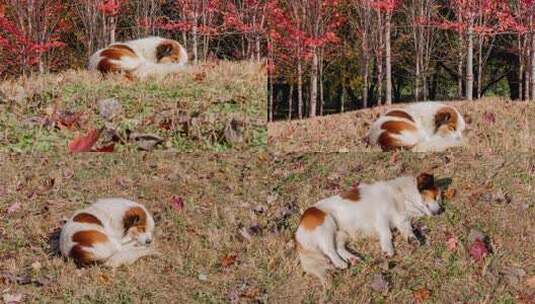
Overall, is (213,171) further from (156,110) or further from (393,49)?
(393,49)

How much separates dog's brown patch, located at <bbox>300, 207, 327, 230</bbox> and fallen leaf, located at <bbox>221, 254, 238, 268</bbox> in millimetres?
697

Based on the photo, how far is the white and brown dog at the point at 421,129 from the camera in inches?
314

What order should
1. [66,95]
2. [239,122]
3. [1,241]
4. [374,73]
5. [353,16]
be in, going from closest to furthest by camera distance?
[1,241] < [239,122] < [66,95] < [353,16] < [374,73]

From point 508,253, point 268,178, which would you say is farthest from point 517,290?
point 268,178

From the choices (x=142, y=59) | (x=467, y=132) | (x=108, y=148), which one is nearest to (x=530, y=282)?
(x=467, y=132)

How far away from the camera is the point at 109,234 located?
6.60 meters

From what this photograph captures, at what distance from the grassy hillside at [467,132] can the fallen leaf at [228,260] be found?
7.65ft

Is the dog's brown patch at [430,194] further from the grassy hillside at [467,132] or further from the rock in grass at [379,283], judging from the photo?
the grassy hillside at [467,132]

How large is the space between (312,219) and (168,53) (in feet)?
16.4

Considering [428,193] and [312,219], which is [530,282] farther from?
[312,219]

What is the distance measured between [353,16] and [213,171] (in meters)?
19.9

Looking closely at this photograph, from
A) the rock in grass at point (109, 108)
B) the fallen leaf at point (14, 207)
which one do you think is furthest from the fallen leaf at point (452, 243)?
the fallen leaf at point (14, 207)

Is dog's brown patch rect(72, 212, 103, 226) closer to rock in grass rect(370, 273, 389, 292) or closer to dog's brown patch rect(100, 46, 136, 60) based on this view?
rock in grass rect(370, 273, 389, 292)

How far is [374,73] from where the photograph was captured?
30.5 meters
